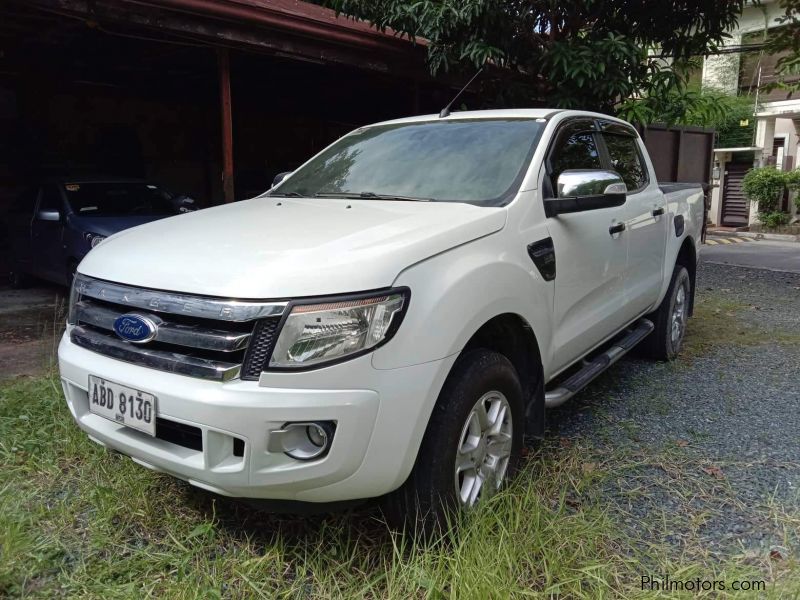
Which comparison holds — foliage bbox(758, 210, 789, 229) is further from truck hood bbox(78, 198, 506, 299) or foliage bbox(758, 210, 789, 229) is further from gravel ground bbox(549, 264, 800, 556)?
truck hood bbox(78, 198, 506, 299)

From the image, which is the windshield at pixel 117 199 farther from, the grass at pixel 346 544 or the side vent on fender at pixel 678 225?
the side vent on fender at pixel 678 225

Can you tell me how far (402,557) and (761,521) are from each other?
1516 millimetres

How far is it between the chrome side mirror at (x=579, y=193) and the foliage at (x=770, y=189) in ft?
56.6

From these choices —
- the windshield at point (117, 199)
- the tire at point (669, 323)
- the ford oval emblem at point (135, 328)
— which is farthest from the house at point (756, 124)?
the ford oval emblem at point (135, 328)

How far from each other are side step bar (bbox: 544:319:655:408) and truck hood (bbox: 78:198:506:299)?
3.02 ft

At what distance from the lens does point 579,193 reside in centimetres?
299

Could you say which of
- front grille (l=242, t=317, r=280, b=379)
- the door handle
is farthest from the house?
front grille (l=242, t=317, r=280, b=379)

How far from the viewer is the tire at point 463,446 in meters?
2.21

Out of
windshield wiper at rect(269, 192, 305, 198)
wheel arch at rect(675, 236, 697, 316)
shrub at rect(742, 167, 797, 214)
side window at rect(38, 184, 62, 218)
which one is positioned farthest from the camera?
shrub at rect(742, 167, 797, 214)

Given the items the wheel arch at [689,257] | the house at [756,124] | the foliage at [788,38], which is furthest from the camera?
the house at [756,124]

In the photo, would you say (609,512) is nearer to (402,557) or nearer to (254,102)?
(402,557)

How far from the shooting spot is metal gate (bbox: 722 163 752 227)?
800 inches

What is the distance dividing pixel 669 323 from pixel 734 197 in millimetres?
18504

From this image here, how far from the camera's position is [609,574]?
2.25 m
